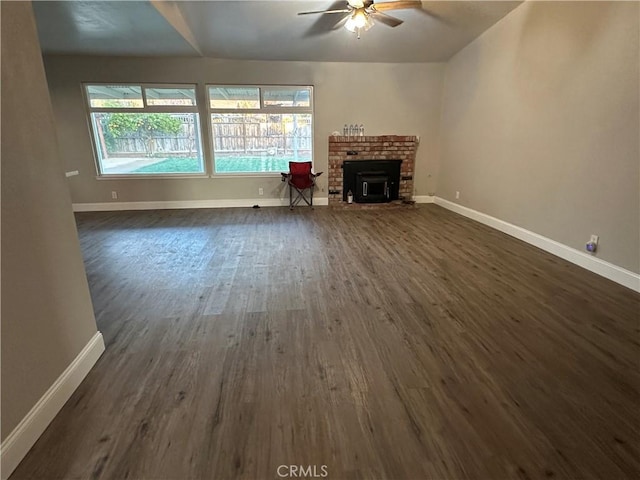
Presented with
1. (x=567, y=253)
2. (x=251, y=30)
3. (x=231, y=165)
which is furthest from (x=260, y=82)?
(x=567, y=253)

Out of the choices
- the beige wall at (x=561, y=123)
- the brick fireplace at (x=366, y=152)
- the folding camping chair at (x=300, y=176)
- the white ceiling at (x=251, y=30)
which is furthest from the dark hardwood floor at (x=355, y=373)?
the brick fireplace at (x=366, y=152)

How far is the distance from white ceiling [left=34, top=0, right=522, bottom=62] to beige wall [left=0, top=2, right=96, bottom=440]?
102 inches

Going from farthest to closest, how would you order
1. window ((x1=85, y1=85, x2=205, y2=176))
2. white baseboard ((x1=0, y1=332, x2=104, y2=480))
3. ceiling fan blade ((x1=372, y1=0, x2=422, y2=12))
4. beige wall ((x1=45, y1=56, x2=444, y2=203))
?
1. window ((x1=85, y1=85, x2=205, y2=176))
2. beige wall ((x1=45, y1=56, x2=444, y2=203))
3. ceiling fan blade ((x1=372, y1=0, x2=422, y2=12))
4. white baseboard ((x1=0, y1=332, x2=104, y2=480))

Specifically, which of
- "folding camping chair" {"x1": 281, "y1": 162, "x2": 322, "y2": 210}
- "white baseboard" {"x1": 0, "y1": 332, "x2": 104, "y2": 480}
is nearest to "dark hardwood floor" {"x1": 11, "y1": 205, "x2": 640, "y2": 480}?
"white baseboard" {"x1": 0, "y1": 332, "x2": 104, "y2": 480}

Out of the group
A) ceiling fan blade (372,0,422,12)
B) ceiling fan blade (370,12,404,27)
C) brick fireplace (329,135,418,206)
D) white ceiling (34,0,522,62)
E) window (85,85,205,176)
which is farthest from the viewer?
brick fireplace (329,135,418,206)

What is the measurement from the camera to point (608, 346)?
1.97m

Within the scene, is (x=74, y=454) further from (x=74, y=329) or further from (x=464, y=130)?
(x=464, y=130)

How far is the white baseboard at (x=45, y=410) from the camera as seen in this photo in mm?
1217

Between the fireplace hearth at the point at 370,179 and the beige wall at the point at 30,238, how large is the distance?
4.90 m

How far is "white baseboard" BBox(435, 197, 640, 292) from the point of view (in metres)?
2.77

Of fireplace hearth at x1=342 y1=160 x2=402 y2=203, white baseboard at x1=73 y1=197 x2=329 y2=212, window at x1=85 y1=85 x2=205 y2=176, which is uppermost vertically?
window at x1=85 y1=85 x2=205 y2=176

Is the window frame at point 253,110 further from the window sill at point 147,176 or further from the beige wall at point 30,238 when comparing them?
the beige wall at point 30,238

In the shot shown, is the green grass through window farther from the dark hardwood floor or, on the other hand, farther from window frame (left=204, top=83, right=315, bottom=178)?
the dark hardwood floor

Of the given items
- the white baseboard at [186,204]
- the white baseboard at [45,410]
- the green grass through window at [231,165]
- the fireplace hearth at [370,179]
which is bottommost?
the white baseboard at [45,410]
